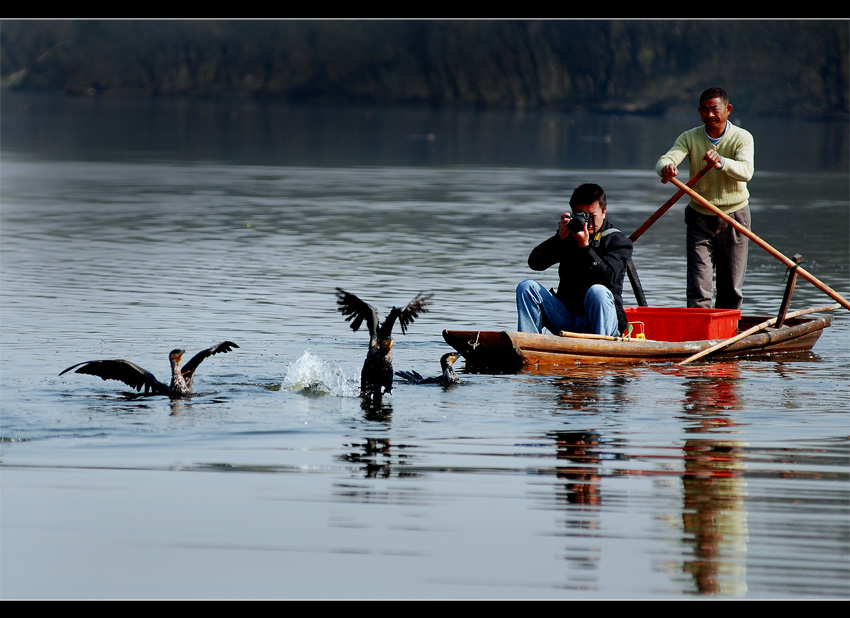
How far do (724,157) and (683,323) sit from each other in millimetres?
1386

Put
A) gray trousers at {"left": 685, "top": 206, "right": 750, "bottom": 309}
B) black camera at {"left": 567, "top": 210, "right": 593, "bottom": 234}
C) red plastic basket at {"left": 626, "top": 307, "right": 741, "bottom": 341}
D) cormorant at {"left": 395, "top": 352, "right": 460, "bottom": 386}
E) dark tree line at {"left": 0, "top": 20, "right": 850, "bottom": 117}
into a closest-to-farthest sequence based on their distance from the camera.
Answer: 1. cormorant at {"left": 395, "top": 352, "right": 460, "bottom": 386}
2. black camera at {"left": 567, "top": 210, "right": 593, "bottom": 234}
3. red plastic basket at {"left": 626, "top": 307, "right": 741, "bottom": 341}
4. gray trousers at {"left": 685, "top": 206, "right": 750, "bottom": 309}
5. dark tree line at {"left": 0, "top": 20, "right": 850, "bottom": 117}

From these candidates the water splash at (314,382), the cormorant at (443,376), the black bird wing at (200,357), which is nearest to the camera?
the black bird wing at (200,357)

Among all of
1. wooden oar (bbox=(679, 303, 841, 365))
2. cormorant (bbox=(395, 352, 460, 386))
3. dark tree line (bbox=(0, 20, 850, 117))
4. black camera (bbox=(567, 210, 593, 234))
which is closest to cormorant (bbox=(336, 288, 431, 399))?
cormorant (bbox=(395, 352, 460, 386))

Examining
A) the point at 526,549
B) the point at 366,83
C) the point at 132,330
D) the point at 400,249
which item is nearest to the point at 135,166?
the point at 400,249

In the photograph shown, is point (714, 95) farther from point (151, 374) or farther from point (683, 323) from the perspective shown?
point (151, 374)

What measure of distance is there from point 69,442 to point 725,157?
6.09m

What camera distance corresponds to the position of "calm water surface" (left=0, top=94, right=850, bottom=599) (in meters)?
5.66

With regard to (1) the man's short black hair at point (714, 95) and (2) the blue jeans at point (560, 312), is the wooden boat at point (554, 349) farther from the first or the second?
(1) the man's short black hair at point (714, 95)

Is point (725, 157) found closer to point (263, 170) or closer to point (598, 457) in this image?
point (598, 457)

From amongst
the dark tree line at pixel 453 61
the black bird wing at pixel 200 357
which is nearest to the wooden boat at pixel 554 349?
the black bird wing at pixel 200 357

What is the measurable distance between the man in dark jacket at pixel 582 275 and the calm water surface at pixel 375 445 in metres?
0.48

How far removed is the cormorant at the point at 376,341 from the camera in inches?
355

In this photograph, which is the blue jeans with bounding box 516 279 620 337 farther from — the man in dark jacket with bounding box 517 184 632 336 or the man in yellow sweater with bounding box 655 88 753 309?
the man in yellow sweater with bounding box 655 88 753 309

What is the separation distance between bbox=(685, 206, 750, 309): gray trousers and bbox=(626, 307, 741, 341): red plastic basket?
0.42 m
